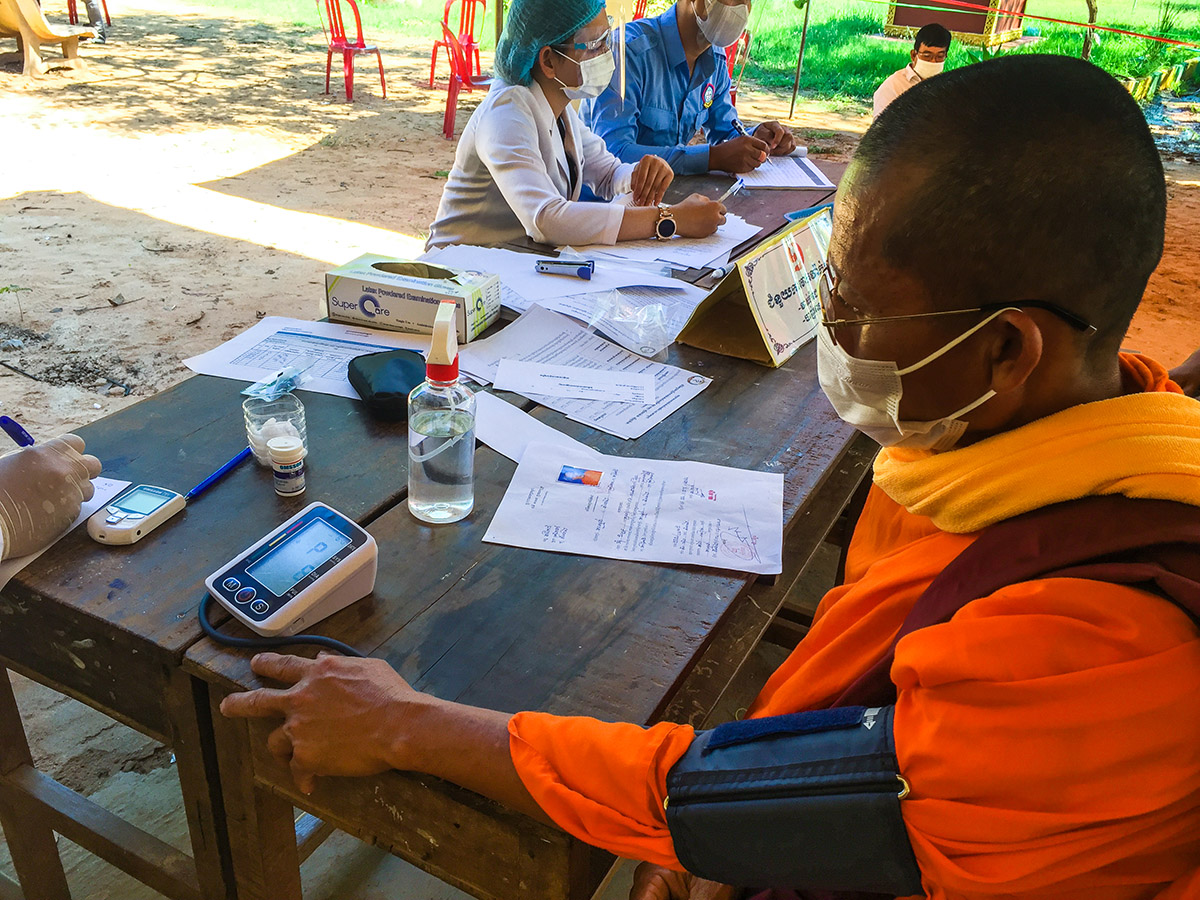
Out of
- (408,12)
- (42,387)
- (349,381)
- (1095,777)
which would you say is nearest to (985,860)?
(1095,777)

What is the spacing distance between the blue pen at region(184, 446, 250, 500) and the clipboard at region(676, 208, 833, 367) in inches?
35.0

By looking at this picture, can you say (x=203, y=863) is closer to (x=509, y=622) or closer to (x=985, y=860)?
(x=509, y=622)

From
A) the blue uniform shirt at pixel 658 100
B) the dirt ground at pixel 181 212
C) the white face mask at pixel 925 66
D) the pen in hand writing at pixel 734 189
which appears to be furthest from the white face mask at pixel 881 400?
the white face mask at pixel 925 66

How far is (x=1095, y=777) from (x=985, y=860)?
11 cm

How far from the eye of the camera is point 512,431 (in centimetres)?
146

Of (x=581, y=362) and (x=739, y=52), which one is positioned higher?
(x=581, y=362)

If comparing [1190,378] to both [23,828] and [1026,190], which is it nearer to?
[1026,190]

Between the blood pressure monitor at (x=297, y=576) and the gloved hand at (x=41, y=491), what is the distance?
0.75 ft

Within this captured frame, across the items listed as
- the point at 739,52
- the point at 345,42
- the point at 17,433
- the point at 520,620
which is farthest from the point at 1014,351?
the point at 739,52

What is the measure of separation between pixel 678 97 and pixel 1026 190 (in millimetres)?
2897

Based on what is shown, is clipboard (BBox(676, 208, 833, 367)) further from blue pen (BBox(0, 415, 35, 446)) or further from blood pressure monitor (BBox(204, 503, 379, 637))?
blue pen (BBox(0, 415, 35, 446))

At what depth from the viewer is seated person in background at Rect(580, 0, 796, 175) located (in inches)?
120

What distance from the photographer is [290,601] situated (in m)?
1.00

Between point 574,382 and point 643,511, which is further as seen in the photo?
point 574,382
